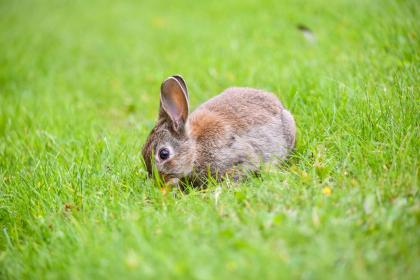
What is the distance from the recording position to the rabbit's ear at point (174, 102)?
413cm

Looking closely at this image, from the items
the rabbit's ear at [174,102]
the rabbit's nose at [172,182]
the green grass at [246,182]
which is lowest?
the rabbit's nose at [172,182]

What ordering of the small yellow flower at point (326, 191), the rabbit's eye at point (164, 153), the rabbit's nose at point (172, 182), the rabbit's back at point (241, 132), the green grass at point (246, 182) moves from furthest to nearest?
the rabbit's back at point (241, 132), the rabbit's eye at point (164, 153), the rabbit's nose at point (172, 182), the small yellow flower at point (326, 191), the green grass at point (246, 182)

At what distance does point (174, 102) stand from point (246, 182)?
1082mm

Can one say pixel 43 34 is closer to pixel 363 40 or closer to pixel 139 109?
pixel 139 109

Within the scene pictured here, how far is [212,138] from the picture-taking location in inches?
168

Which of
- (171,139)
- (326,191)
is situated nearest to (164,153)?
(171,139)

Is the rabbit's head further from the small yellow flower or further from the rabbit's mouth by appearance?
the small yellow flower

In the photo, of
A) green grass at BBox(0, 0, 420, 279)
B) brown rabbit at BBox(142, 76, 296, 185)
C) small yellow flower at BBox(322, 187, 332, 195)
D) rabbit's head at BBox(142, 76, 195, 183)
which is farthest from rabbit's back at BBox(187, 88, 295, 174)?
small yellow flower at BBox(322, 187, 332, 195)

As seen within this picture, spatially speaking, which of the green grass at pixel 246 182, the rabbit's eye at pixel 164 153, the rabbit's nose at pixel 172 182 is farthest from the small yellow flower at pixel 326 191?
the rabbit's eye at pixel 164 153

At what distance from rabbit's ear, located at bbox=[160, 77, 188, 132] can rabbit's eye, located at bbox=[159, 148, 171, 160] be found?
0.77ft

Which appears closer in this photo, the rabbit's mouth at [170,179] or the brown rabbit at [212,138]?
the rabbit's mouth at [170,179]

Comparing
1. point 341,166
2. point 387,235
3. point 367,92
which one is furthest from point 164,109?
point 387,235

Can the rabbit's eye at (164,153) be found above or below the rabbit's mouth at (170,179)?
above

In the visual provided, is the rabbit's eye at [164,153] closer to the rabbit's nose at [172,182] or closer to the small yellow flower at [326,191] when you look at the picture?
the rabbit's nose at [172,182]
